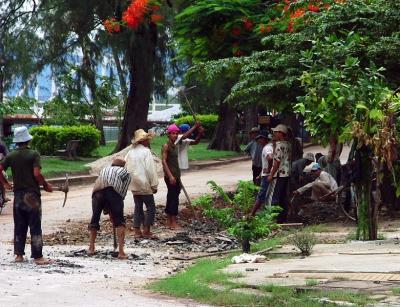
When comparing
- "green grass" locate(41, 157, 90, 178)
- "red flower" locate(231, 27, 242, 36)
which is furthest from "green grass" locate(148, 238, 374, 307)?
"green grass" locate(41, 157, 90, 178)

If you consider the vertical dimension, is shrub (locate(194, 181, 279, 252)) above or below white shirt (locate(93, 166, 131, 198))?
below

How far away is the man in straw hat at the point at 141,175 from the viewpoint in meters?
14.4

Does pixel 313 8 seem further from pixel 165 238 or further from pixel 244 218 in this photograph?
pixel 244 218

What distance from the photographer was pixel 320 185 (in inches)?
685

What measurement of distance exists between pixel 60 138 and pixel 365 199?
22296mm

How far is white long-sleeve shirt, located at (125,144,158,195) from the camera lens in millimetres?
14359

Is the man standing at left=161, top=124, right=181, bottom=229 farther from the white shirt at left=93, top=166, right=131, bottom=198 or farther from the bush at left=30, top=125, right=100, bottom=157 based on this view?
the bush at left=30, top=125, right=100, bottom=157

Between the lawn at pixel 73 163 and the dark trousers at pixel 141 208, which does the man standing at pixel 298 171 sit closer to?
the dark trousers at pixel 141 208

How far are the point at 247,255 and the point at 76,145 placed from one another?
22010 mm

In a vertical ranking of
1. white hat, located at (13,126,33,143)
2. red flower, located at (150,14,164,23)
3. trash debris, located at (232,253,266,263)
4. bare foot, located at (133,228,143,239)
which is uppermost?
red flower, located at (150,14,164,23)

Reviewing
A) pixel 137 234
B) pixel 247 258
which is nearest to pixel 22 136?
pixel 247 258

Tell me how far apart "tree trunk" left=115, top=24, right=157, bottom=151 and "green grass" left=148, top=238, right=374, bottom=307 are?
1872cm

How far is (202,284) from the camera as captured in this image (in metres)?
9.73

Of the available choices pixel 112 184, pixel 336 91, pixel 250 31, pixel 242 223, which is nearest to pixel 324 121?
pixel 336 91
